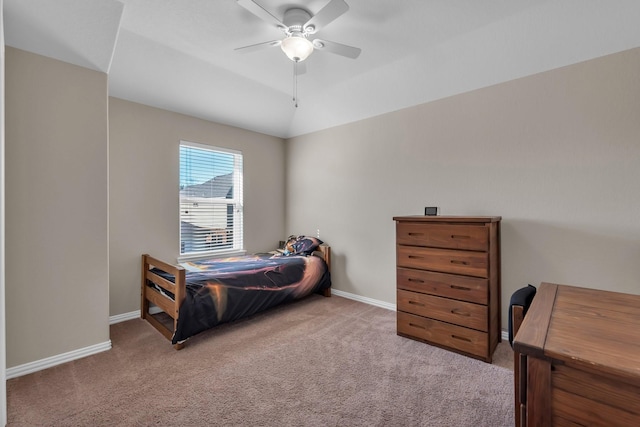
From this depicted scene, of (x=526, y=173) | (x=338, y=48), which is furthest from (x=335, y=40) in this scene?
(x=526, y=173)

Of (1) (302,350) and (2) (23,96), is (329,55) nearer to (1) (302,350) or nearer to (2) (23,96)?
(2) (23,96)

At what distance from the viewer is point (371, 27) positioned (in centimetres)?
222

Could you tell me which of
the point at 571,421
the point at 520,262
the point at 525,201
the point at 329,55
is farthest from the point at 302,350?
the point at 329,55

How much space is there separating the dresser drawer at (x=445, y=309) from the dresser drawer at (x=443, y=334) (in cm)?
5

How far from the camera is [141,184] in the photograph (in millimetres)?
3076

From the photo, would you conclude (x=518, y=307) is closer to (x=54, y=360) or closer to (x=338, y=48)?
(x=338, y=48)

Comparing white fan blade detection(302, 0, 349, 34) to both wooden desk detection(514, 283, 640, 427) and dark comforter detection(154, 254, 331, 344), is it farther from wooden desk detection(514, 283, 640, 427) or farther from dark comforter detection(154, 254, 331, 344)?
dark comforter detection(154, 254, 331, 344)

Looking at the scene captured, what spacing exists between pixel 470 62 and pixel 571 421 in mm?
2648

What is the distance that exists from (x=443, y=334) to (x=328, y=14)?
99.6 inches

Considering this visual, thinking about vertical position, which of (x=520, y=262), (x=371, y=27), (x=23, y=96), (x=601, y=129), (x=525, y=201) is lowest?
(x=520, y=262)

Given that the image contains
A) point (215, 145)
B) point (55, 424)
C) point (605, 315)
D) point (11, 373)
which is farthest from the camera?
point (215, 145)

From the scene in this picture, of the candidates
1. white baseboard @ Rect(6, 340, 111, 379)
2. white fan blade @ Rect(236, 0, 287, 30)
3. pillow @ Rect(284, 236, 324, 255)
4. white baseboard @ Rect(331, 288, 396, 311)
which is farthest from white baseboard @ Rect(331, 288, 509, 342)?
white fan blade @ Rect(236, 0, 287, 30)

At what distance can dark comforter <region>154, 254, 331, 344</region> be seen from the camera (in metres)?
2.44

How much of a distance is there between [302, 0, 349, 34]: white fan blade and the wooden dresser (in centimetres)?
164
